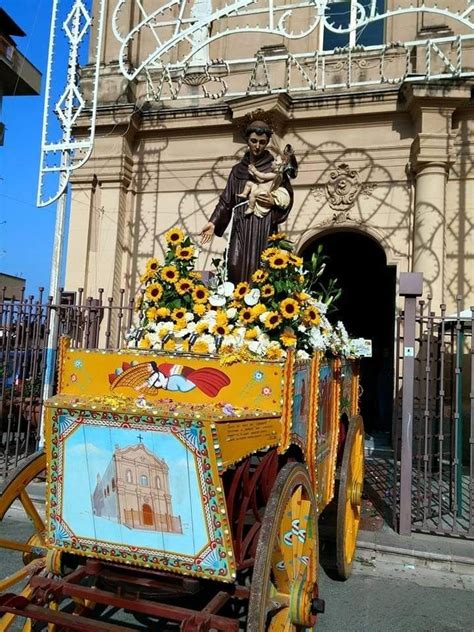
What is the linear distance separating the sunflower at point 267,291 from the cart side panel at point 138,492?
135cm

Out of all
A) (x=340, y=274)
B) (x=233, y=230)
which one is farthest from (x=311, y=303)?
(x=340, y=274)

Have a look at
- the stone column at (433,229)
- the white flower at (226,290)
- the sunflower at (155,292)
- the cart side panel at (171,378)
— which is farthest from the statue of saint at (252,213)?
the stone column at (433,229)

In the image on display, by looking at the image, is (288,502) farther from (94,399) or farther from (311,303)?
(311,303)

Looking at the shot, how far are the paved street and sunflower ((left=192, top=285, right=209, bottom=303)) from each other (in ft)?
7.49

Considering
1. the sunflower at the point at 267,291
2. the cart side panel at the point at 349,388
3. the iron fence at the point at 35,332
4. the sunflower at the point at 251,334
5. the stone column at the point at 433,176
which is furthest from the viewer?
the stone column at the point at 433,176

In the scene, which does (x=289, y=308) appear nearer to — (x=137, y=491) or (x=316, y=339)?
(x=316, y=339)

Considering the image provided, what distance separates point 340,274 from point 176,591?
11.2 meters

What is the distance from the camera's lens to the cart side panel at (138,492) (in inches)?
93.7

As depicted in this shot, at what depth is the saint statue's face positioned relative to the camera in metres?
4.53

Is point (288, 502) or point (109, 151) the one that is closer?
point (288, 502)

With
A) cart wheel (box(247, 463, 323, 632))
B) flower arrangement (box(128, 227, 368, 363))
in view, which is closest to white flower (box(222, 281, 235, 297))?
flower arrangement (box(128, 227, 368, 363))

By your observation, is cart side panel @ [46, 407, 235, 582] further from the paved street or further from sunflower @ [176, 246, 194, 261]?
the paved street

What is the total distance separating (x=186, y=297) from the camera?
12.1 feet

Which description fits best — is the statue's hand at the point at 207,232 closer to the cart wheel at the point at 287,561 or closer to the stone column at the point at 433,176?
the cart wheel at the point at 287,561
